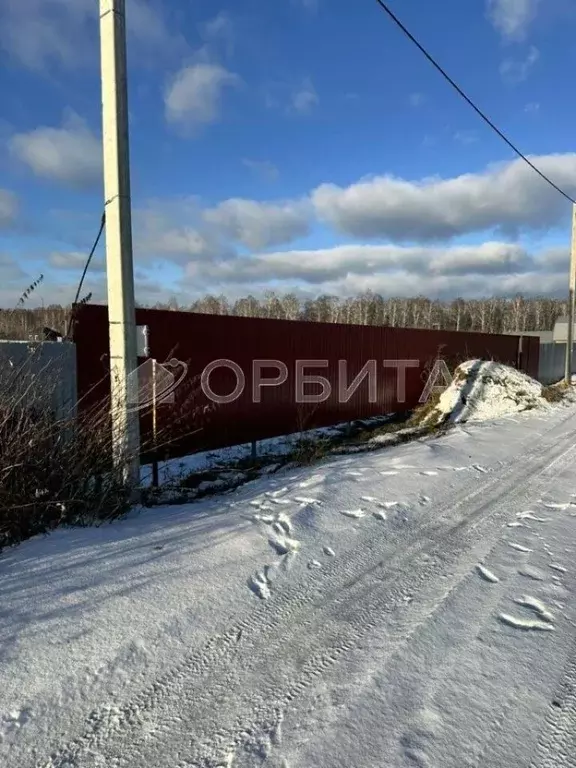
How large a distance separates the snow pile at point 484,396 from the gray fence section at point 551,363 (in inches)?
416

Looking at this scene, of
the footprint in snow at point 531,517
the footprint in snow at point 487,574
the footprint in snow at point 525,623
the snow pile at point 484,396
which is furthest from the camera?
the snow pile at point 484,396

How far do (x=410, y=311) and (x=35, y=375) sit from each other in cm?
8444

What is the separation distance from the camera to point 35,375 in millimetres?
4094

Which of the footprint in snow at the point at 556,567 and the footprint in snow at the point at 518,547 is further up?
A: the footprint in snow at the point at 518,547

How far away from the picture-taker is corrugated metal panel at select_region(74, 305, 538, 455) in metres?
6.56

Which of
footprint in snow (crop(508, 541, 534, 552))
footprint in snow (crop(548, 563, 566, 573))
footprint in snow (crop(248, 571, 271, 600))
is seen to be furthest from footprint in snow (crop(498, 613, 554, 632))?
Result: footprint in snow (crop(248, 571, 271, 600))

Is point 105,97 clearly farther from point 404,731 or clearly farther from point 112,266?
point 404,731

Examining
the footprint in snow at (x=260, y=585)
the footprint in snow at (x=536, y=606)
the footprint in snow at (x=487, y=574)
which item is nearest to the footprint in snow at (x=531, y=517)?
the footprint in snow at (x=487, y=574)

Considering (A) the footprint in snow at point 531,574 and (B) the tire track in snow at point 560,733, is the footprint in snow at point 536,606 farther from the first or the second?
(B) the tire track in snow at point 560,733

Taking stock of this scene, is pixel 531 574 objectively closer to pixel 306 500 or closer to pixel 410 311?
pixel 306 500

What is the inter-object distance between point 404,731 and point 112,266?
388cm

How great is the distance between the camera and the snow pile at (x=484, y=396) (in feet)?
37.9

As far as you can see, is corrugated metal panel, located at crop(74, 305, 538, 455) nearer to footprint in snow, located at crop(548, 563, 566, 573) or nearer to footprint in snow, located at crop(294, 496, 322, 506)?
footprint in snow, located at crop(294, 496, 322, 506)

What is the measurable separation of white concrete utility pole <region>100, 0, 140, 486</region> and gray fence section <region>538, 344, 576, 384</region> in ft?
71.4
